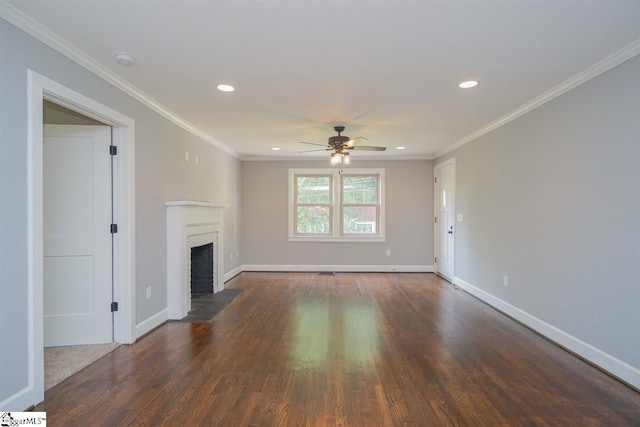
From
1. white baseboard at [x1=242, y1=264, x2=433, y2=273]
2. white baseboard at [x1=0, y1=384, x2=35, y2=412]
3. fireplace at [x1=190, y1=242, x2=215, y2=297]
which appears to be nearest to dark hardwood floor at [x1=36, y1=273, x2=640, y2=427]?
white baseboard at [x1=0, y1=384, x2=35, y2=412]

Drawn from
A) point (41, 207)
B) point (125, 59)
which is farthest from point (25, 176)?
point (125, 59)

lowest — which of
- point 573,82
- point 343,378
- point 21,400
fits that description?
point 343,378

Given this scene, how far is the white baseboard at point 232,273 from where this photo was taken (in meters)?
6.10

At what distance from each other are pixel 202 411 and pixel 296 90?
2.74 meters

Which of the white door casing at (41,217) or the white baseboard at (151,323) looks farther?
the white baseboard at (151,323)

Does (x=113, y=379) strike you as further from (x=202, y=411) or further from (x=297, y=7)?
(x=297, y=7)

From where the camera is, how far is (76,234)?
3.06 meters

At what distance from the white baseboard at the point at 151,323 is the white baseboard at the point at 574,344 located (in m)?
4.09

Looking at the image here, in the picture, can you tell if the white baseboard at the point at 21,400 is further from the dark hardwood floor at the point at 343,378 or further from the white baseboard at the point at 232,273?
the white baseboard at the point at 232,273

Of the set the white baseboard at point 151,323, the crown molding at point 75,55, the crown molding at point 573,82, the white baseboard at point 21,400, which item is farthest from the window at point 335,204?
the white baseboard at point 21,400

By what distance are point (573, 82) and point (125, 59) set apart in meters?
3.81

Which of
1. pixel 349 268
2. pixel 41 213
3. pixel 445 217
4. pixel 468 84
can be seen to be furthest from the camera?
pixel 349 268

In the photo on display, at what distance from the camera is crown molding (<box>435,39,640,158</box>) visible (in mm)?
2434

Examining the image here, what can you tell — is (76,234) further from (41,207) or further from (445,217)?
(445,217)
